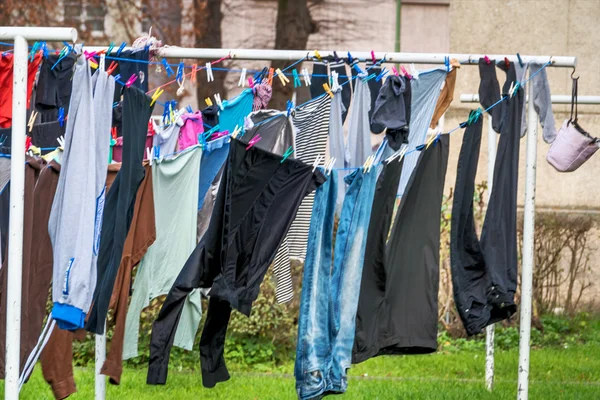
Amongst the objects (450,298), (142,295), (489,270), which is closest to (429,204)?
(489,270)

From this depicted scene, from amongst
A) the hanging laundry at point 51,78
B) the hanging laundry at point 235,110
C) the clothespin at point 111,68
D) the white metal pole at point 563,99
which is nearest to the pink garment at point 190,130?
the hanging laundry at point 235,110

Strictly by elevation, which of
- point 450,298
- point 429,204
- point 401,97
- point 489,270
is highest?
point 401,97

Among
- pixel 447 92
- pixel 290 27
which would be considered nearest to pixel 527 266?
pixel 447 92

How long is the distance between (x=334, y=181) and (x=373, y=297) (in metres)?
0.69

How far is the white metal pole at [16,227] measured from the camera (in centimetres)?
434

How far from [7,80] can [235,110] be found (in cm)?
180

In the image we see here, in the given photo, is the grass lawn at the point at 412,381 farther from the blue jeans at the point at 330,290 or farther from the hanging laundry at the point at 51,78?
the hanging laundry at the point at 51,78

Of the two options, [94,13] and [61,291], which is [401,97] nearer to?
[61,291]

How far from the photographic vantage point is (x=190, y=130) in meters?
6.20

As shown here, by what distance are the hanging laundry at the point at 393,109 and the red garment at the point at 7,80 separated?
Result: 1.87 m

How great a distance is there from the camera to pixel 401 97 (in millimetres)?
5098

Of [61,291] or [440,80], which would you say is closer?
[61,291]

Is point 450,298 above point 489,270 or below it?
below

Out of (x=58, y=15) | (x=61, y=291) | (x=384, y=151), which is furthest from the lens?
(x=58, y=15)
